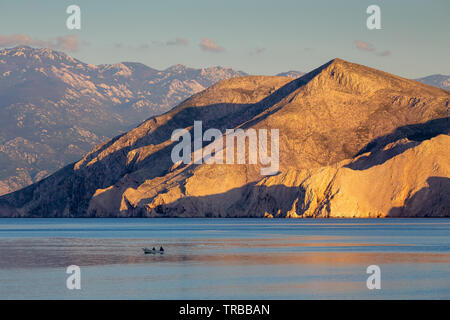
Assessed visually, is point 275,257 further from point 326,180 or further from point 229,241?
point 326,180

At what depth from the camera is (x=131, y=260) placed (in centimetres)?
8362

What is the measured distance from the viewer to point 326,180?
193750mm

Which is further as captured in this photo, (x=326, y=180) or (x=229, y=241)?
(x=326, y=180)

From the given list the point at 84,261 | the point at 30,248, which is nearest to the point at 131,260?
the point at 84,261
